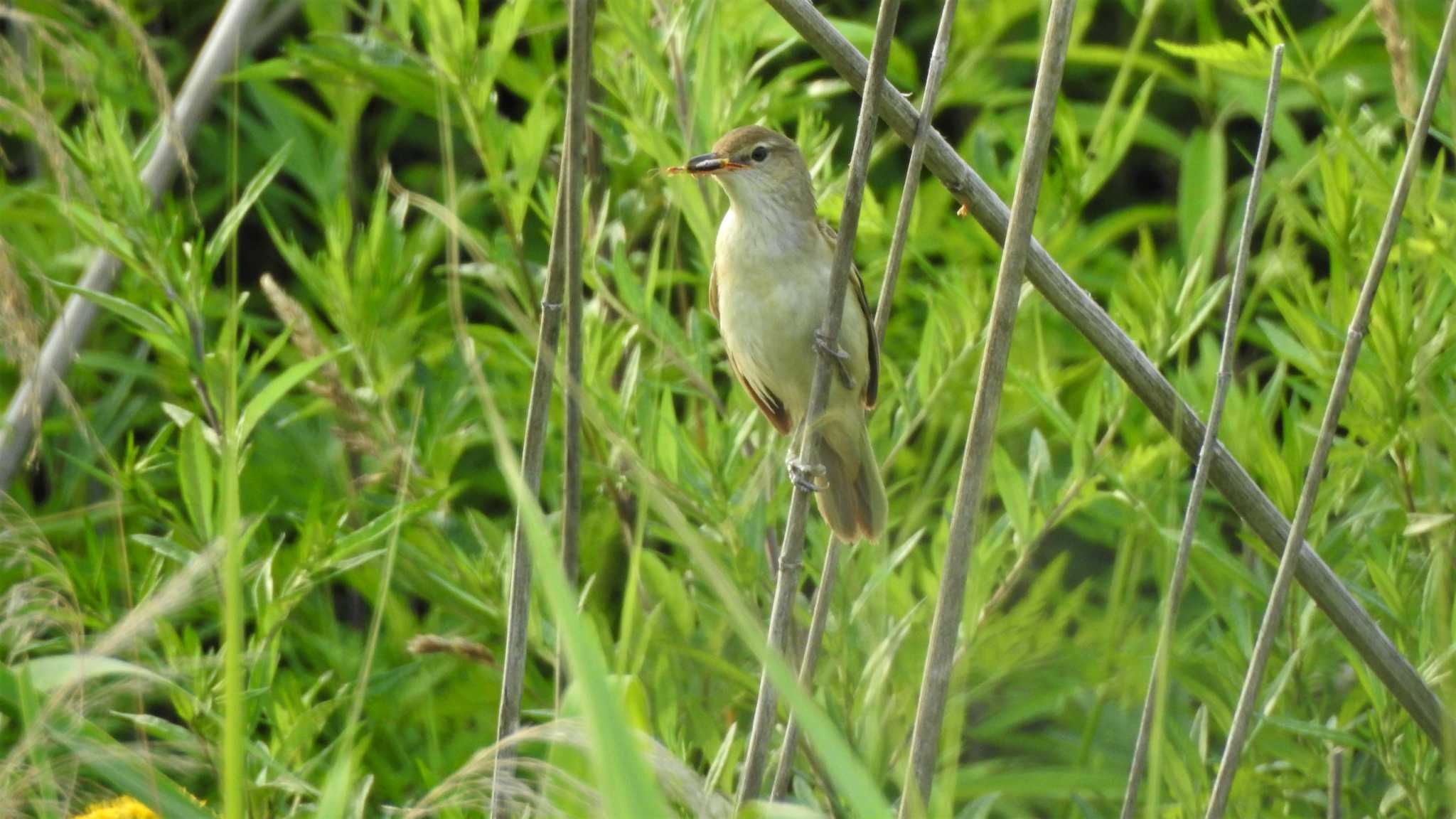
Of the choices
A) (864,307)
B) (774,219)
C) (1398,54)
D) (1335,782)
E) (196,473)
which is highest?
(1398,54)

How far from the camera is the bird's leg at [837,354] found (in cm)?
177

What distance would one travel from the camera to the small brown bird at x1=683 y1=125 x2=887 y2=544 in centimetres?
250

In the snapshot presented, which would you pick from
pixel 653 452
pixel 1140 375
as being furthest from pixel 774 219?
pixel 1140 375

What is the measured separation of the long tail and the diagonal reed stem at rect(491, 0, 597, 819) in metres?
0.62

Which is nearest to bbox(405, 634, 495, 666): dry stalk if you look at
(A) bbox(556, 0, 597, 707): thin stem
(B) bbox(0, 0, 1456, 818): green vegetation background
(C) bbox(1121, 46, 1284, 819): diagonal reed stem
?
(B) bbox(0, 0, 1456, 818): green vegetation background

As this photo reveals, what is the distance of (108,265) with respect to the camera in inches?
103

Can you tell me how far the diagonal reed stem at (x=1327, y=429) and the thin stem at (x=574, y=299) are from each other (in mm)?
736

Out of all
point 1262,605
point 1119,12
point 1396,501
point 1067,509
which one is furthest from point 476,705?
point 1119,12

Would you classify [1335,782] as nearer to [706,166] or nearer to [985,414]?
[985,414]

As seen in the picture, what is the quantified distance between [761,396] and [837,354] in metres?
0.83

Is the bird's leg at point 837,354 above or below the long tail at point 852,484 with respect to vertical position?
above

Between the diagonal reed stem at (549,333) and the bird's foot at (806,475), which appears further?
the bird's foot at (806,475)

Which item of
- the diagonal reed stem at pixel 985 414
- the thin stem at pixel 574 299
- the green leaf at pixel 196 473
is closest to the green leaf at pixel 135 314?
the green leaf at pixel 196 473

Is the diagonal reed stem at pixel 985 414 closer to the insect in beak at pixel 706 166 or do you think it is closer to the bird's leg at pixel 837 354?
the bird's leg at pixel 837 354
